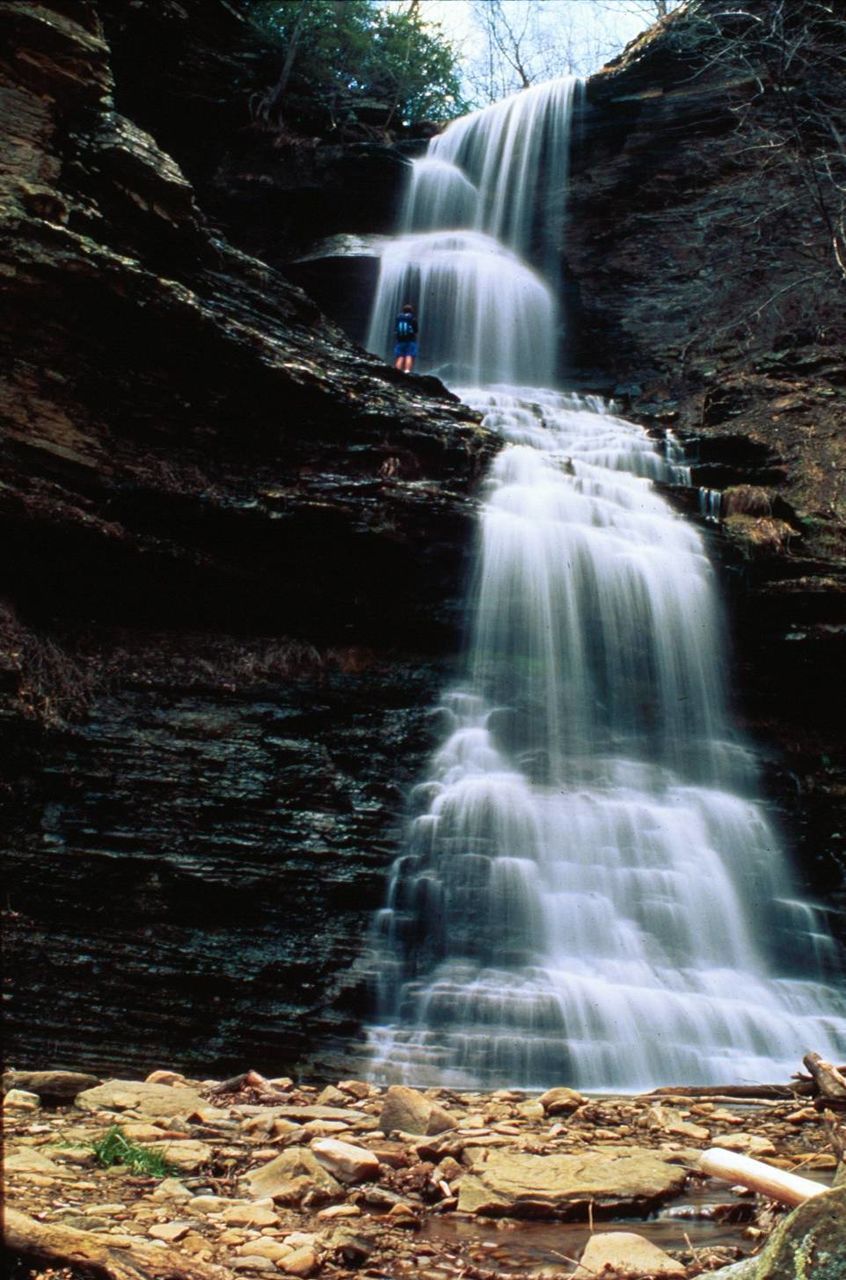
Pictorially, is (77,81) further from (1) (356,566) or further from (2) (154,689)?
(2) (154,689)

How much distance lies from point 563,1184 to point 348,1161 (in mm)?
836

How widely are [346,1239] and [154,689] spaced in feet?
19.9

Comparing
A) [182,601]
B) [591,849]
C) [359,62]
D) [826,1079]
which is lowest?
[826,1079]

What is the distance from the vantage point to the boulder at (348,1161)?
3.31 m

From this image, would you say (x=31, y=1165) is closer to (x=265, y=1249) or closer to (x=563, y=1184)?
(x=265, y=1249)

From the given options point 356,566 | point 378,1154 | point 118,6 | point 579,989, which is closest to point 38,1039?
point 378,1154

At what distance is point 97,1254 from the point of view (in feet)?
7.23

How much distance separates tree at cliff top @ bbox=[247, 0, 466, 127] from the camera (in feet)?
64.6

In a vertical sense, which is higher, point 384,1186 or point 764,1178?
point 764,1178

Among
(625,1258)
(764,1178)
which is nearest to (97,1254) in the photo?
(625,1258)

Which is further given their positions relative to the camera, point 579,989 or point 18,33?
point 18,33

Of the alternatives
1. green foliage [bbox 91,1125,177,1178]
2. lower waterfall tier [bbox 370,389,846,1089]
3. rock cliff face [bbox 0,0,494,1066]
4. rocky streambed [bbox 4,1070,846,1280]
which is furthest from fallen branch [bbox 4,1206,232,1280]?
rock cliff face [bbox 0,0,494,1066]

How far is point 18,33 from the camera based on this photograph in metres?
8.37

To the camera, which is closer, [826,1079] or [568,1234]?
[568,1234]
